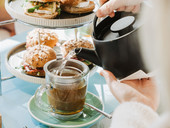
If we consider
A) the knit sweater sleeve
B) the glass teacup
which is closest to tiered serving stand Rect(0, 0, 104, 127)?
the glass teacup

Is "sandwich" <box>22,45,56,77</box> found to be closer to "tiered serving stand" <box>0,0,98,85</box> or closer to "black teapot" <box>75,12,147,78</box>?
"tiered serving stand" <box>0,0,98,85</box>

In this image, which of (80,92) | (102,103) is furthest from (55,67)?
(102,103)

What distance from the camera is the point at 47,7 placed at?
125 centimetres

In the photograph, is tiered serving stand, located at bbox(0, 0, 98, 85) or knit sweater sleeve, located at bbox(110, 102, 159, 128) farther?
tiered serving stand, located at bbox(0, 0, 98, 85)

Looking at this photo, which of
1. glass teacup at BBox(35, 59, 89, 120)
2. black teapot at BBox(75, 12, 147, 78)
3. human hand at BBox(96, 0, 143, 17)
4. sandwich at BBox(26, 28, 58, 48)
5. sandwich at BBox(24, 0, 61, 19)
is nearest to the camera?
black teapot at BBox(75, 12, 147, 78)

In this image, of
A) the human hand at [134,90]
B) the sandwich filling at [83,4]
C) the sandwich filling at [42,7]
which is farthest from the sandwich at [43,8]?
the human hand at [134,90]

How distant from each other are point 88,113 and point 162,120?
72 centimetres

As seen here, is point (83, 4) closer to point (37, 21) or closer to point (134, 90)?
point (37, 21)

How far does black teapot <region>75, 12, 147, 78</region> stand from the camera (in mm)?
771

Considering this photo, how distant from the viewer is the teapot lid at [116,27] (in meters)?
0.82

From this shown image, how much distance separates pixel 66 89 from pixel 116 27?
0.33m

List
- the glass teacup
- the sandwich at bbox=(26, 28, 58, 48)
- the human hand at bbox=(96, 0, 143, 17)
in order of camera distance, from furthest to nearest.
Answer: the sandwich at bbox=(26, 28, 58, 48) → the glass teacup → the human hand at bbox=(96, 0, 143, 17)

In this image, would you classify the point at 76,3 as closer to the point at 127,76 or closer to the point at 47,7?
the point at 47,7

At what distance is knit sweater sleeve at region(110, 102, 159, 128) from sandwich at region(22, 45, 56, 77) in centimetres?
67
